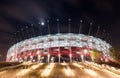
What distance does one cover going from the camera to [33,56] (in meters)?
143

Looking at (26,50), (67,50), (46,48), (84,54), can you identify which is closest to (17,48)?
(26,50)

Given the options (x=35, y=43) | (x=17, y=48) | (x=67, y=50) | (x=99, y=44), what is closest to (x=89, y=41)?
(x=99, y=44)

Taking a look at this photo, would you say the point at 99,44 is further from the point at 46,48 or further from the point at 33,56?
the point at 33,56

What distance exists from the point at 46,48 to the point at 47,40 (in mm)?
5749

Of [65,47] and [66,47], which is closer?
[66,47]

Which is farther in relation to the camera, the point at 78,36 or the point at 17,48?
the point at 17,48

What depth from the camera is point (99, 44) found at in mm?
140125

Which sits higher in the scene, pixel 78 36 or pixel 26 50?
pixel 78 36

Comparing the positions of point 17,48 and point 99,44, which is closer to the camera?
point 99,44

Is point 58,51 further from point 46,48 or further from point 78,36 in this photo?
point 78,36

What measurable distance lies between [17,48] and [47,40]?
29931 mm

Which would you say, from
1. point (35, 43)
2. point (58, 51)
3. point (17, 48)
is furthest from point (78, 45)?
point (17, 48)

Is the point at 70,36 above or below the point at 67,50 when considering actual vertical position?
above

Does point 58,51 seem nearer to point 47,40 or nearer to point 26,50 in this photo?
point 47,40
